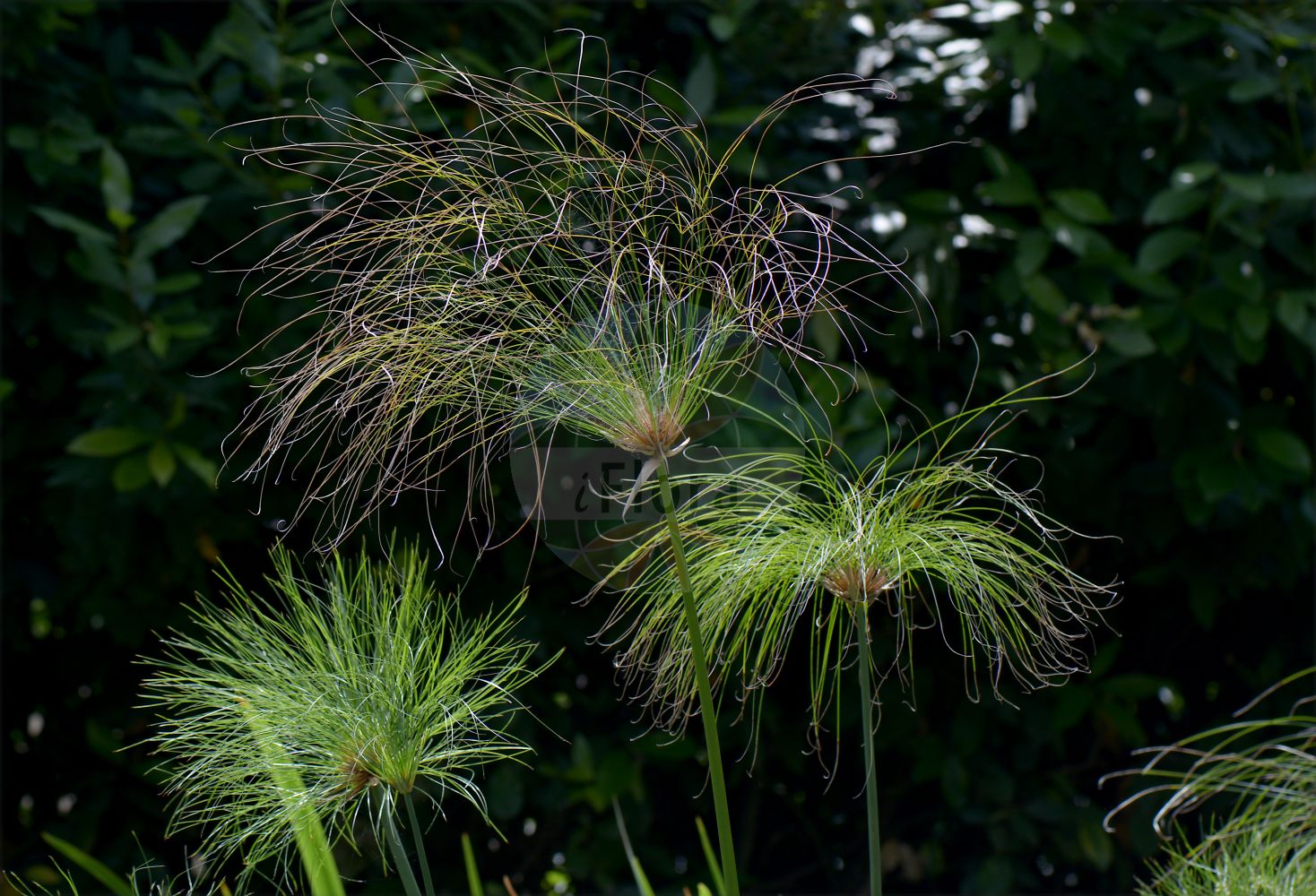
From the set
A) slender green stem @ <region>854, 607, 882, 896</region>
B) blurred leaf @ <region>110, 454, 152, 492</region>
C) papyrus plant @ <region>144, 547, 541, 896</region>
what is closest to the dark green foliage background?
blurred leaf @ <region>110, 454, 152, 492</region>

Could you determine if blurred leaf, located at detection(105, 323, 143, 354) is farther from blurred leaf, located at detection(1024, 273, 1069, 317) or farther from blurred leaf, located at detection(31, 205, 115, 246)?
blurred leaf, located at detection(1024, 273, 1069, 317)

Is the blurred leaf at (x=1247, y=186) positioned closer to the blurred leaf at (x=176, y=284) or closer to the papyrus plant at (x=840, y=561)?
the papyrus plant at (x=840, y=561)

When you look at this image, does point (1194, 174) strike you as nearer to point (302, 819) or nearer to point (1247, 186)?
point (1247, 186)

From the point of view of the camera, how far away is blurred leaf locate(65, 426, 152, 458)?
1.22 meters

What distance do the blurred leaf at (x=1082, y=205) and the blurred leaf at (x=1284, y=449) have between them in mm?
344

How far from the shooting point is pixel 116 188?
127 centimetres

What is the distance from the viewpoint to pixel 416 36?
1497 mm

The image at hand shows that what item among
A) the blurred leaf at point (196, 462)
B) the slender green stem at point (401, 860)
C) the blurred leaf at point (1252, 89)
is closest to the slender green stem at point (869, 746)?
the slender green stem at point (401, 860)

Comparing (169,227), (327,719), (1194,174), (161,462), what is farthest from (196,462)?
(1194,174)

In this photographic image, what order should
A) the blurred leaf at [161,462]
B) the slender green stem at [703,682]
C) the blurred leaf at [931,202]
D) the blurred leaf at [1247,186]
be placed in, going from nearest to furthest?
the slender green stem at [703,682], the blurred leaf at [161,462], the blurred leaf at [1247,186], the blurred leaf at [931,202]

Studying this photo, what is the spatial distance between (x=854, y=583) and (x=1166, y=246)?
1.00 metres

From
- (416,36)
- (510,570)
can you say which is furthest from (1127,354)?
(416,36)

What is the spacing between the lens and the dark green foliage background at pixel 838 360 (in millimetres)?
1338

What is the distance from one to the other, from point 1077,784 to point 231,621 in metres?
1.44
